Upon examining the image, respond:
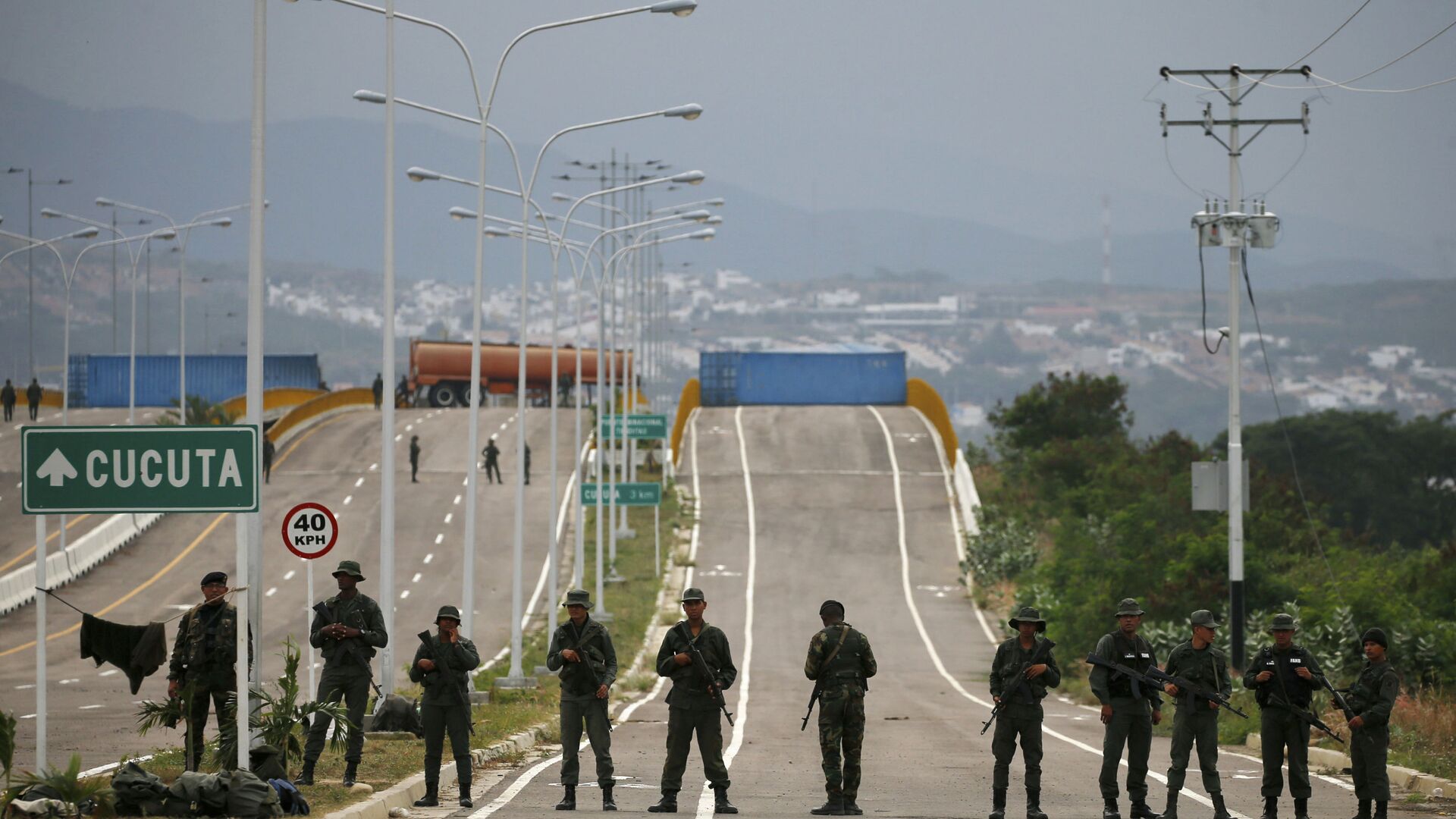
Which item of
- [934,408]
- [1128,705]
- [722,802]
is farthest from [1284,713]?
[934,408]

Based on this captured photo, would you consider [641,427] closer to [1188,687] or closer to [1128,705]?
[1128,705]

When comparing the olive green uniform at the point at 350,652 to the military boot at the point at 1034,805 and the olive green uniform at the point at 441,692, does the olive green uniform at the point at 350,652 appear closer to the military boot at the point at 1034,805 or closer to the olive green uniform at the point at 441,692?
the olive green uniform at the point at 441,692

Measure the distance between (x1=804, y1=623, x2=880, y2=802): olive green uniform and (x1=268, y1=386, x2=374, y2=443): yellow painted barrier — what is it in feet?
186

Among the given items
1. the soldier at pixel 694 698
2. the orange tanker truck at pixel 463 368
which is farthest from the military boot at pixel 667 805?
the orange tanker truck at pixel 463 368

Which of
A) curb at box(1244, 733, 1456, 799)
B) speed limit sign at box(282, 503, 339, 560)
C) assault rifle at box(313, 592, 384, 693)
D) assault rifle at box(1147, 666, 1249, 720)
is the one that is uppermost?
speed limit sign at box(282, 503, 339, 560)

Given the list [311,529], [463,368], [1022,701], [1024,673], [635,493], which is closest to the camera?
[1024,673]

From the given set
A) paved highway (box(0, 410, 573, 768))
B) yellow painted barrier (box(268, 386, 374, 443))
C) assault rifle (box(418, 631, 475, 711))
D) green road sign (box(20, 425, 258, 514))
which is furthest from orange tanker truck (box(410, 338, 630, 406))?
green road sign (box(20, 425, 258, 514))

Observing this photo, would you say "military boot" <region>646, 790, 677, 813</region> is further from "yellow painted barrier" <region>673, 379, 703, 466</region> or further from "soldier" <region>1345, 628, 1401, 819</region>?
"yellow painted barrier" <region>673, 379, 703, 466</region>

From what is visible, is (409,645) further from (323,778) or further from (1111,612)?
(323,778)

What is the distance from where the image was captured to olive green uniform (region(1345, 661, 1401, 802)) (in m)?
15.1

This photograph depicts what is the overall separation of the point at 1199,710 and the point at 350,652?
7291 mm

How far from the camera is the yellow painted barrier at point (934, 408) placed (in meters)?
67.8

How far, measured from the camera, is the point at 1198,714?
50.0 ft

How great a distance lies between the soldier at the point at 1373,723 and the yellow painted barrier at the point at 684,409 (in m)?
52.2
